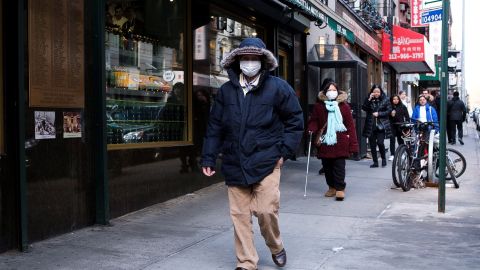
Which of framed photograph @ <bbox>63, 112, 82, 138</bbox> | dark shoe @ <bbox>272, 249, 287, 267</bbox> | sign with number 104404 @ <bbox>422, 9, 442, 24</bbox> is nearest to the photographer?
dark shoe @ <bbox>272, 249, 287, 267</bbox>

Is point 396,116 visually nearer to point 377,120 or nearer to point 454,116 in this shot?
point 377,120

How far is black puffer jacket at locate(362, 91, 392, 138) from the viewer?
495 inches

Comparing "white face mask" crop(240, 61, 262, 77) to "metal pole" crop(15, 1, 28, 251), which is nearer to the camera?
"white face mask" crop(240, 61, 262, 77)

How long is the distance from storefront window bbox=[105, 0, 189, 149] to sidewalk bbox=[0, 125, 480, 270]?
1.02m

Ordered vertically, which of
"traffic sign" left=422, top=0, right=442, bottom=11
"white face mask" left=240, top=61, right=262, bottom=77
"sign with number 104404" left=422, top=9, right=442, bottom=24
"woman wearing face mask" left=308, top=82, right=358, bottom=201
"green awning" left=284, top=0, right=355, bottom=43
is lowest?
"woman wearing face mask" left=308, top=82, right=358, bottom=201

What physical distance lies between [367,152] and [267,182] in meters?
11.1

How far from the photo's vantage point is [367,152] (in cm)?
1540

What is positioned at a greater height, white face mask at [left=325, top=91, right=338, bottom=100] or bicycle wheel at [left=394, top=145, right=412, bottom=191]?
white face mask at [left=325, top=91, right=338, bottom=100]

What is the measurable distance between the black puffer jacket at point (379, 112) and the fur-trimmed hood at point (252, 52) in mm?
8099

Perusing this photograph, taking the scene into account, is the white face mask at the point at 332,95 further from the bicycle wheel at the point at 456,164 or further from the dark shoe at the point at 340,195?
the bicycle wheel at the point at 456,164

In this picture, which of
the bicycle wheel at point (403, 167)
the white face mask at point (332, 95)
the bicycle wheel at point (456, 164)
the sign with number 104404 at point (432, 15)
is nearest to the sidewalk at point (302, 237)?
the bicycle wheel at point (403, 167)

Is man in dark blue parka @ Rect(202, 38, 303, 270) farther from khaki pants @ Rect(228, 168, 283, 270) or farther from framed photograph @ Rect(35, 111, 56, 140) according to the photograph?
framed photograph @ Rect(35, 111, 56, 140)

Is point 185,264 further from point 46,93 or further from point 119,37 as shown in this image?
point 119,37

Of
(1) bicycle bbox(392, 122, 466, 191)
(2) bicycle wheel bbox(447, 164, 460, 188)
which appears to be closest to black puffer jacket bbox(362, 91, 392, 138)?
(1) bicycle bbox(392, 122, 466, 191)
